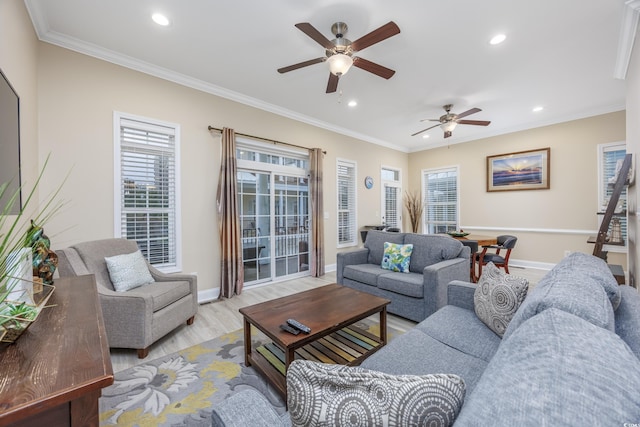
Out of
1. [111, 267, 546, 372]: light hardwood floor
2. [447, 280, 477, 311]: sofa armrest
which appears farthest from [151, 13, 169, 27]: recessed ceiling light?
[447, 280, 477, 311]: sofa armrest

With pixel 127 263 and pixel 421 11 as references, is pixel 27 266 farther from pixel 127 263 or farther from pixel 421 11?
pixel 421 11

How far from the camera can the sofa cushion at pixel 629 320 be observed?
87cm

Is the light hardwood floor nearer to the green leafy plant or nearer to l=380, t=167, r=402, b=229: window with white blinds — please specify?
the green leafy plant

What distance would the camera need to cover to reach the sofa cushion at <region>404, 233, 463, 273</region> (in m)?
2.97

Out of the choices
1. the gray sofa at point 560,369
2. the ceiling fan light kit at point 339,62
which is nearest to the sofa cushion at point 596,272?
the gray sofa at point 560,369

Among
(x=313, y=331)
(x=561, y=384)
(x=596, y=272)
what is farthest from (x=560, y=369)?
(x=313, y=331)

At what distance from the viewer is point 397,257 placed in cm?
317

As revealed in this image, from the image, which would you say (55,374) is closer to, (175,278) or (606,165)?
(175,278)

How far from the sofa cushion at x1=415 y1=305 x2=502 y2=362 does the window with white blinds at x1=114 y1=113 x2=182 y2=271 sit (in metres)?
3.01

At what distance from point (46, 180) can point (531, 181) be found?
7.39 metres

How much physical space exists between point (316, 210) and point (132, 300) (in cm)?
304

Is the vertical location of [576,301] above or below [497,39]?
below

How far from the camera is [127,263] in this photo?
2.46 m

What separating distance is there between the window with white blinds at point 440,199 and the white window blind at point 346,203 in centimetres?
233
